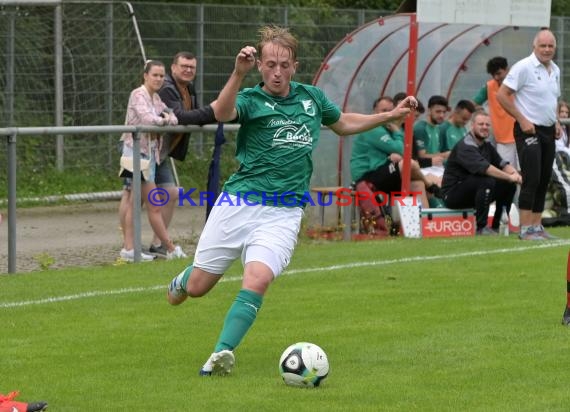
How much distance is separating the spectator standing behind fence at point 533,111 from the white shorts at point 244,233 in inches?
278

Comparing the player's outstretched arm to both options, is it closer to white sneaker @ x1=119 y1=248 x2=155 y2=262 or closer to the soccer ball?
the soccer ball

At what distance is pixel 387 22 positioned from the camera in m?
19.2

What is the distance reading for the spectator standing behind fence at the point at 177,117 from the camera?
13852mm

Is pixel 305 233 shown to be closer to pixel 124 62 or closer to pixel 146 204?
pixel 146 204

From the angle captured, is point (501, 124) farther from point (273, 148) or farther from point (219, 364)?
point (219, 364)

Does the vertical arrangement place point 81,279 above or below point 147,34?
below

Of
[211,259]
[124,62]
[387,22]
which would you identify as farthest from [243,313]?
[124,62]

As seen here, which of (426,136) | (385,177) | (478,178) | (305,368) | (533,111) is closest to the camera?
(305,368)

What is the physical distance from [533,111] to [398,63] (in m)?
4.38

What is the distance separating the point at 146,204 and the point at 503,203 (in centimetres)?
459

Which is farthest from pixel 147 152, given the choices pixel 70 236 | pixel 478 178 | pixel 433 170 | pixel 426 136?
pixel 426 136

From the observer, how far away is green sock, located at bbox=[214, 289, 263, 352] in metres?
7.84

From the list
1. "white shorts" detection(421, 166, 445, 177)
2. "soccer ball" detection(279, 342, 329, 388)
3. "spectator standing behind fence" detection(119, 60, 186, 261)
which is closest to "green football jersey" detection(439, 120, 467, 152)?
"white shorts" detection(421, 166, 445, 177)

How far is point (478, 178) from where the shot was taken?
1608 centimetres
